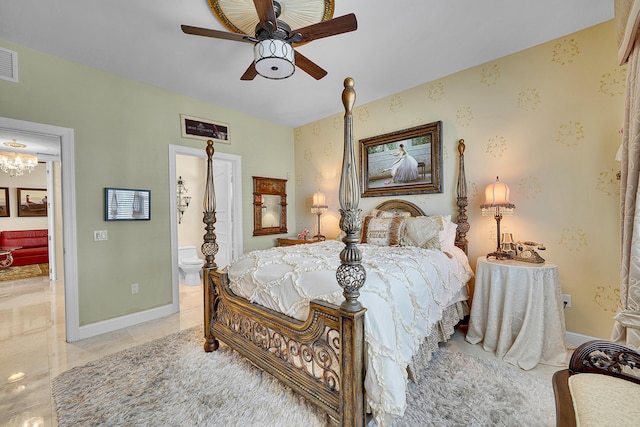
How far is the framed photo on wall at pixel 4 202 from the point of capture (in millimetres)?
6113

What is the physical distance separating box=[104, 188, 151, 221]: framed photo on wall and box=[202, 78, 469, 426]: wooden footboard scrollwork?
72.6 inches

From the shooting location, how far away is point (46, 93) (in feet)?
8.15

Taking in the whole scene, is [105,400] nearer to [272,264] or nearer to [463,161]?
[272,264]

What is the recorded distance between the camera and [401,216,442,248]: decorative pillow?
262 cm

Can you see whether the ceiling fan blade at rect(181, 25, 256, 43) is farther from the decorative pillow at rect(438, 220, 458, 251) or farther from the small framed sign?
the decorative pillow at rect(438, 220, 458, 251)

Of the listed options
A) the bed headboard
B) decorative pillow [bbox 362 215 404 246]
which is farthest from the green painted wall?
the bed headboard

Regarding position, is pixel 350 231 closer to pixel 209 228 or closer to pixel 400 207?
pixel 209 228

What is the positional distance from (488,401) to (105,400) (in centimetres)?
247

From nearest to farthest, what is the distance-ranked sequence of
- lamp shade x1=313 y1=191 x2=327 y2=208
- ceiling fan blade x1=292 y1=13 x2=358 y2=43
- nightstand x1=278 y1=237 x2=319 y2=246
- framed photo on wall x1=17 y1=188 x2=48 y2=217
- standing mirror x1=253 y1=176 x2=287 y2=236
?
ceiling fan blade x1=292 y1=13 x2=358 y2=43 → nightstand x1=278 y1=237 x2=319 y2=246 → lamp shade x1=313 y1=191 x2=327 y2=208 → standing mirror x1=253 y1=176 x2=287 y2=236 → framed photo on wall x1=17 y1=188 x2=48 y2=217

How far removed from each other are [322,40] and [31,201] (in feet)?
27.9

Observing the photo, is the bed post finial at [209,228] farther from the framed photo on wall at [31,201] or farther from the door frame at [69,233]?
the framed photo on wall at [31,201]

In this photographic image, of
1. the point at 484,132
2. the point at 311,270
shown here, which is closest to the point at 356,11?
the point at 484,132

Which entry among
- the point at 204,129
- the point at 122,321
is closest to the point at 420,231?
the point at 204,129

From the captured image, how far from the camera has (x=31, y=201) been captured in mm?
6488
